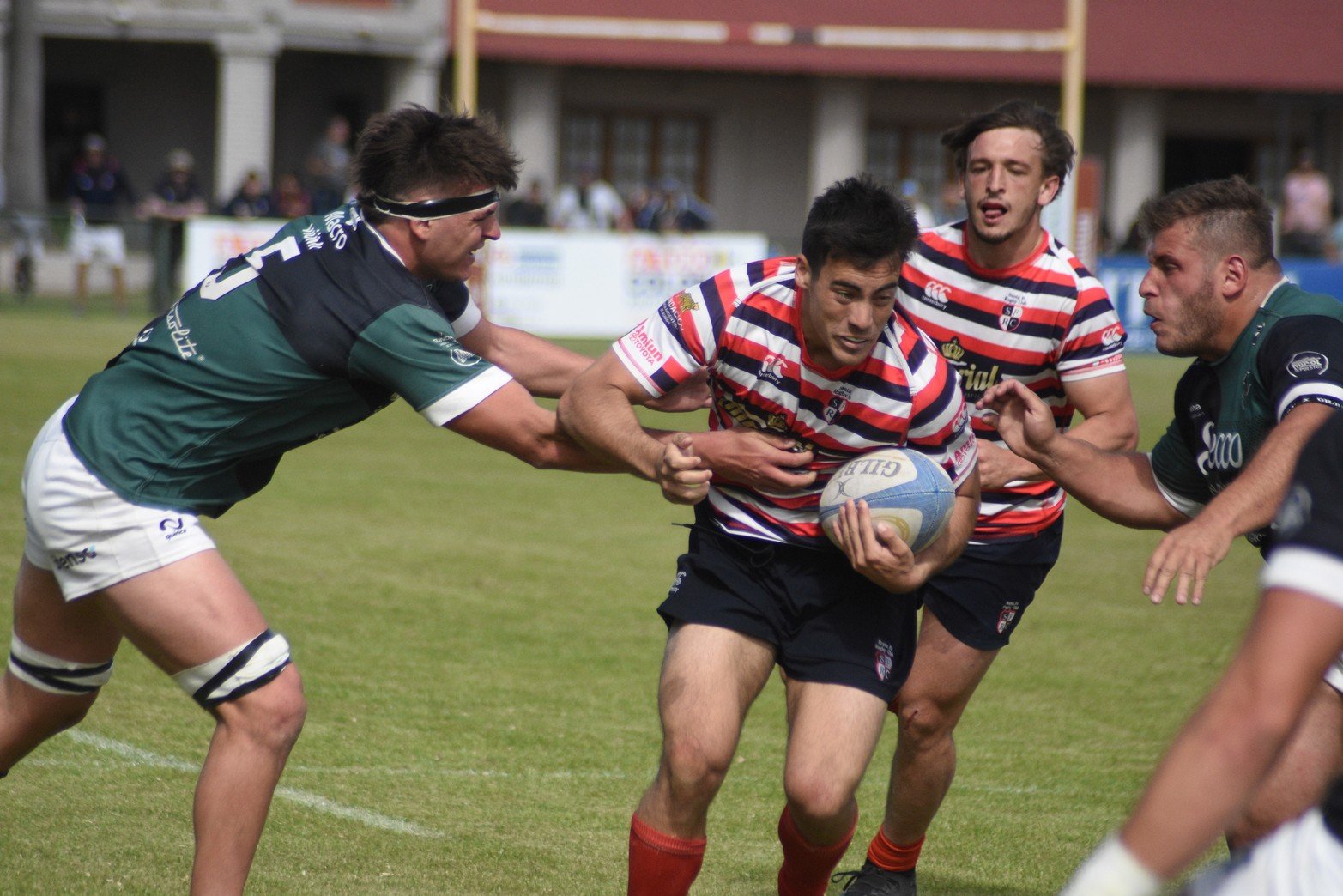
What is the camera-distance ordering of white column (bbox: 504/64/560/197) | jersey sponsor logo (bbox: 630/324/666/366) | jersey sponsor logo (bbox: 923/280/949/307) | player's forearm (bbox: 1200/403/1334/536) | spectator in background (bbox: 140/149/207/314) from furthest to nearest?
white column (bbox: 504/64/560/197), spectator in background (bbox: 140/149/207/314), jersey sponsor logo (bbox: 923/280/949/307), jersey sponsor logo (bbox: 630/324/666/366), player's forearm (bbox: 1200/403/1334/536)

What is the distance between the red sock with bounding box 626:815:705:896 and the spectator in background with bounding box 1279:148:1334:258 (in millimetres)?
22857

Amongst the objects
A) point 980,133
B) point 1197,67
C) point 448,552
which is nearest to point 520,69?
point 1197,67

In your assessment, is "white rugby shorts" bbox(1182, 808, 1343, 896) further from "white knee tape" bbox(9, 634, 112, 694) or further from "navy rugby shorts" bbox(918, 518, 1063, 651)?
"white knee tape" bbox(9, 634, 112, 694)

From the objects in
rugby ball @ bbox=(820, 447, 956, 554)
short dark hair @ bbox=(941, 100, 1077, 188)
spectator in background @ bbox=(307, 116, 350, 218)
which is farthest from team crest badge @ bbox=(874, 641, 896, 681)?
spectator in background @ bbox=(307, 116, 350, 218)

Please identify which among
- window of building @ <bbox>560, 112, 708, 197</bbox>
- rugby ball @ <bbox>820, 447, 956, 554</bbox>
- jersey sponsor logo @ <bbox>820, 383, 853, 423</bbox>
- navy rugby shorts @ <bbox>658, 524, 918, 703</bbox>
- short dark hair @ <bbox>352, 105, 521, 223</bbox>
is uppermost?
window of building @ <bbox>560, 112, 708, 197</bbox>

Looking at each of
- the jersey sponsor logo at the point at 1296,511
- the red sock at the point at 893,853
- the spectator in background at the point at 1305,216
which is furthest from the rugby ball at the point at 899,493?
the spectator in background at the point at 1305,216

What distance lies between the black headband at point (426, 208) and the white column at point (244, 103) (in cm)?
2747

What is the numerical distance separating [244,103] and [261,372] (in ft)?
93.6

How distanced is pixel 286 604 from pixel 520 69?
1016 inches

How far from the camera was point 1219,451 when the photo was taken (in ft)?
14.3

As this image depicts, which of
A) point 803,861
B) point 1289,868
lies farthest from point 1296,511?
point 803,861

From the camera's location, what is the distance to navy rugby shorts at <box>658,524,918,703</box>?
4438 millimetres

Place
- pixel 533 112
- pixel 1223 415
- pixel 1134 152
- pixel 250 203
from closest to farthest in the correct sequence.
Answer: pixel 1223 415 < pixel 250 203 < pixel 533 112 < pixel 1134 152

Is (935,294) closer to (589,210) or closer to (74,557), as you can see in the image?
(74,557)
